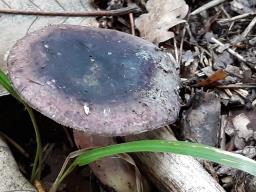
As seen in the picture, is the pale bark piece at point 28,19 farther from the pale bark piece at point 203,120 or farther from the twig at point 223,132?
the twig at point 223,132

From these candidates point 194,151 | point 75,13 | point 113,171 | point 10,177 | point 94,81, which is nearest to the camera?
point 194,151

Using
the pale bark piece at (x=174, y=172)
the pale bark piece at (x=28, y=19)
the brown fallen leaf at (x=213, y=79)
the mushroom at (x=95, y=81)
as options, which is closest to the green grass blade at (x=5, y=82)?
the mushroom at (x=95, y=81)

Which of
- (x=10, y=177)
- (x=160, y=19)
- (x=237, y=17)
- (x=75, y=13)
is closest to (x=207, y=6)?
(x=237, y=17)

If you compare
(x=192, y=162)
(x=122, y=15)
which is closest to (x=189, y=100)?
(x=192, y=162)

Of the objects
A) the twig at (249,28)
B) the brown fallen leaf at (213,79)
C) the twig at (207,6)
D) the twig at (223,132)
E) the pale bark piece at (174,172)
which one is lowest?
the twig at (223,132)

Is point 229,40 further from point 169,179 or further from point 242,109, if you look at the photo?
point 169,179

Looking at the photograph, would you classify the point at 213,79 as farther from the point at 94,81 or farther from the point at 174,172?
the point at 94,81
